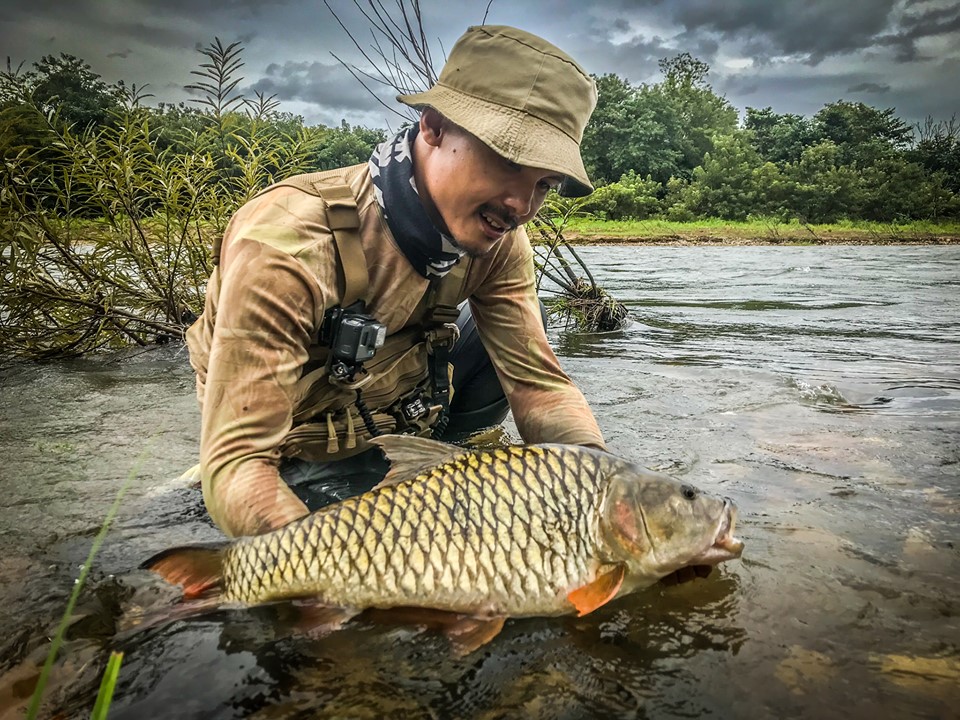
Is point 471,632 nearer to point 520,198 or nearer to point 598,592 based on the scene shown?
point 598,592

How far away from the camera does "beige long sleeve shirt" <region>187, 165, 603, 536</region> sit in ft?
6.31

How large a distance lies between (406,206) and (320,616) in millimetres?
1284

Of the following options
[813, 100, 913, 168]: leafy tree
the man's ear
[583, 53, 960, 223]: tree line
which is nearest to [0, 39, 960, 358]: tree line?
the man's ear

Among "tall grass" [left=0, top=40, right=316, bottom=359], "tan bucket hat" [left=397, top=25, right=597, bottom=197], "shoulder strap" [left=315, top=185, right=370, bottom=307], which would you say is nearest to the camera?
"tan bucket hat" [left=397, top=25, right=597, bottom=197]

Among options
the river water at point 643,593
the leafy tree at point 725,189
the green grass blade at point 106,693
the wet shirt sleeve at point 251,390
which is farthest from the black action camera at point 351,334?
the leafy tree at point 725,189

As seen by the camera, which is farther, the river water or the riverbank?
the riverbank

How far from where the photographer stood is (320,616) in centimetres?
177

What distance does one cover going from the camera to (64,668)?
171 cm

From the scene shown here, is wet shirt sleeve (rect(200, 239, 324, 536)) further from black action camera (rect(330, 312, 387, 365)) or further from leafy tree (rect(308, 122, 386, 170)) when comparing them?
leafy tree (rect(308, 122, 386, 170))

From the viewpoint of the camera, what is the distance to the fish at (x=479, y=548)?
1.73 m

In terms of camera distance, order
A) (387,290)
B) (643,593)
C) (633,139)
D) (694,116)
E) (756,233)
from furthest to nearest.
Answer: (694,116), (633,139), (756,233), (387,290), (643,593)

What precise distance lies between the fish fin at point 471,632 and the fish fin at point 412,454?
1.24 ft

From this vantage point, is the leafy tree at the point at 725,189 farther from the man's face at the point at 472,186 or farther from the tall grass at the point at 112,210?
the man's face at the point at 472,186

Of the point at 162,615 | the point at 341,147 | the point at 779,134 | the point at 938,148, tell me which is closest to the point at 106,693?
the point at 162,615
